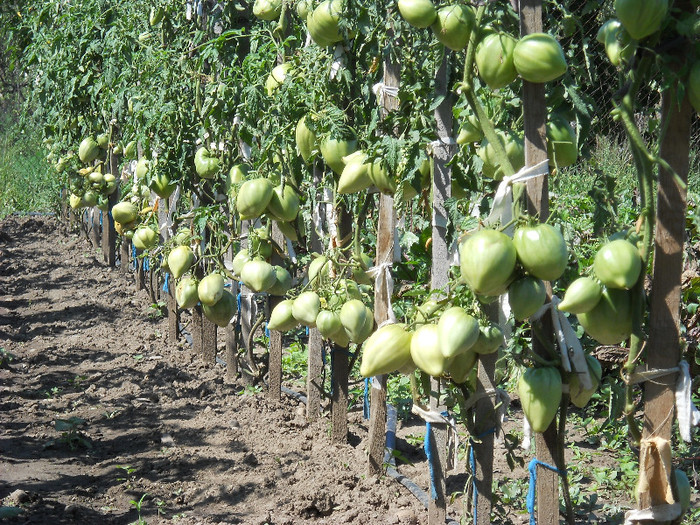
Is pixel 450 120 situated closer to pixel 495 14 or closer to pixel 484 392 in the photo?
pixel 495 14

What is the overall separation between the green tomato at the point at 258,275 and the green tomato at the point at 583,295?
181cm

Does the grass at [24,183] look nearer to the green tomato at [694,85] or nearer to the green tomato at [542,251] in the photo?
the green tomato at [542,251]

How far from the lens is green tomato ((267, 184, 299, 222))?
275 cm

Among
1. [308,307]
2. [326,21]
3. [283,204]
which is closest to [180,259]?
[283,204]

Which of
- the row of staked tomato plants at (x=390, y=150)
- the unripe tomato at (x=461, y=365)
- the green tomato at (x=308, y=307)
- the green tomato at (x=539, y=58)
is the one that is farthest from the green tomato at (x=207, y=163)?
the green tomato at (x=539, y=58)

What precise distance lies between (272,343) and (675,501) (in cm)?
235

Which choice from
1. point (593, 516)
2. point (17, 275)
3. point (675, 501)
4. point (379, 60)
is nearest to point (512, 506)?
point (593, 516)

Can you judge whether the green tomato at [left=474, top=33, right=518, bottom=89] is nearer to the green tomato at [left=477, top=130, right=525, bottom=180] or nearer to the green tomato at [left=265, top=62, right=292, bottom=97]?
the green tomato at [left=477, top=130, right=525, bottom=180]

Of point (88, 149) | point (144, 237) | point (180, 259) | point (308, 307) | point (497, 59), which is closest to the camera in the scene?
point (497, 59)

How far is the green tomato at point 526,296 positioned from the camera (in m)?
1.39

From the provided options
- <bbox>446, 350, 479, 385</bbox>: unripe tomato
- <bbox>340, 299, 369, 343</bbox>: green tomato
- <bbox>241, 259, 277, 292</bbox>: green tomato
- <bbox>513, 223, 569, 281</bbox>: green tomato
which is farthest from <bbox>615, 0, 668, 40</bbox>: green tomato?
<bbox>241, 259, 277, 292</bbox>: green tomato

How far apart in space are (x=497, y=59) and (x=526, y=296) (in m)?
0.43

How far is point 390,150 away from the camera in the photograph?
2.05 m

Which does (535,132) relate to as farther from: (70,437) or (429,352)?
(70,437)
